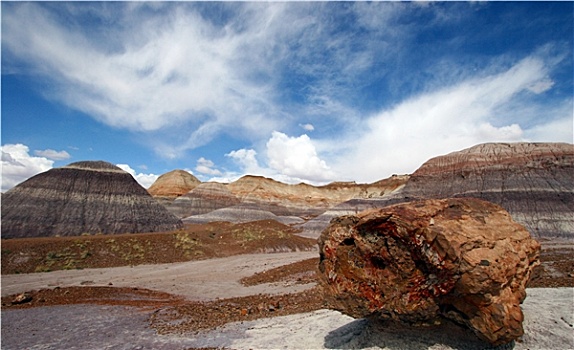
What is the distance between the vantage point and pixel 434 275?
5.27 metres

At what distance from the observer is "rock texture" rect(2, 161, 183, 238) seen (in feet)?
111

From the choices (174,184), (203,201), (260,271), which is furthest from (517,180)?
(174,184)

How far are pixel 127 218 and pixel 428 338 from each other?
4086 centimetres

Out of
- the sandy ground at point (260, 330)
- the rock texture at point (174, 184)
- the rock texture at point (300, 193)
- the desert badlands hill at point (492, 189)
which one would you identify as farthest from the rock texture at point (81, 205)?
the rock texture at point (174, 184)

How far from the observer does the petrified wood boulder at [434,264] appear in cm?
495

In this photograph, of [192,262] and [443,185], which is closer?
[192,262]

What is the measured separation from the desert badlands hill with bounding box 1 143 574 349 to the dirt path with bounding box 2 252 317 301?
141 mm

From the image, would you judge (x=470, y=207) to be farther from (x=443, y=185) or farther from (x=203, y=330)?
(x=443, y=185)

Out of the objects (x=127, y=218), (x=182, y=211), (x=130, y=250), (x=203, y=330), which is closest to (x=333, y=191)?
(x=182, y=211)

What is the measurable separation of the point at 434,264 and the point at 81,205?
4241 centimetres

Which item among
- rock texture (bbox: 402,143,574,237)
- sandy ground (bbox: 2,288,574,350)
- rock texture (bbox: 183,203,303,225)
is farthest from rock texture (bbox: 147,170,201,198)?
sandy ground (bbox: 2,288,574,350)

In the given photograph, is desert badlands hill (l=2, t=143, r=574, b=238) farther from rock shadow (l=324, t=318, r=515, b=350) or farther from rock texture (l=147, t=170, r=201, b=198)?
rock texture (l=147, t=170, r=201, b=198)

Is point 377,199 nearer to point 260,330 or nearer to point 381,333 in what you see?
point 260,330

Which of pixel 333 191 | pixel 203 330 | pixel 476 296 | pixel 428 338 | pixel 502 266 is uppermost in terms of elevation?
pixel 333 191
